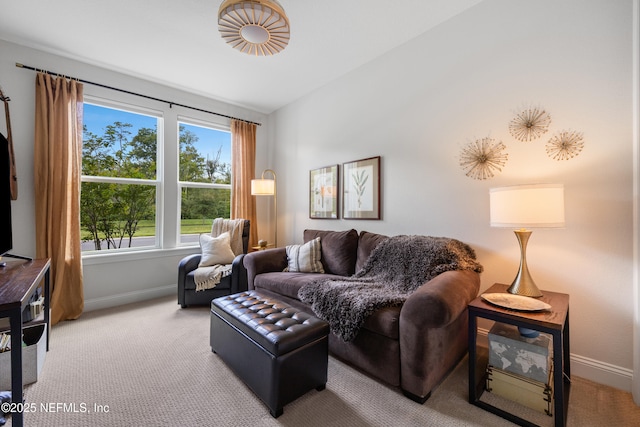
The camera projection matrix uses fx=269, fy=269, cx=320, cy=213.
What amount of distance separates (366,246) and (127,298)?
285cm

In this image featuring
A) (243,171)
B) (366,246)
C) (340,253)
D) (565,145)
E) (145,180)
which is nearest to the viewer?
(565,145)

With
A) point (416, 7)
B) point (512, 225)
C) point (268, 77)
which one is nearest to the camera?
point (512, 225)

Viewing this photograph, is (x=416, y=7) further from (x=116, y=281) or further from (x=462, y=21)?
(x=116, y=281)

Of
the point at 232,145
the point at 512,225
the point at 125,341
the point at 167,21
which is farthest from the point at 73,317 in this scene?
the point at 512,225

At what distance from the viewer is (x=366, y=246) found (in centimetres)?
261

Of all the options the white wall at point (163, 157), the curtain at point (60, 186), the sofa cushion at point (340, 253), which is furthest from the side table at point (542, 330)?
the curtain at point (60, 186)

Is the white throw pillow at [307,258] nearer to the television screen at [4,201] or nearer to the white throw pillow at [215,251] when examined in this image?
the white throw pillow at [215,251]

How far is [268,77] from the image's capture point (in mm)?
3303

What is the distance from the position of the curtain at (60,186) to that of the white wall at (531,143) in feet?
10.0

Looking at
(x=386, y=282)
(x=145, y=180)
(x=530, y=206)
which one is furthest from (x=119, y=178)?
(x=530, y=206)

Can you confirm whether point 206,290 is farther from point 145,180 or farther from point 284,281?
point 145,180

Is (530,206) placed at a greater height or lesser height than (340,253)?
greater

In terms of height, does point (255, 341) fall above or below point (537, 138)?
below

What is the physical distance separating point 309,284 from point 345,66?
8.05 feet
